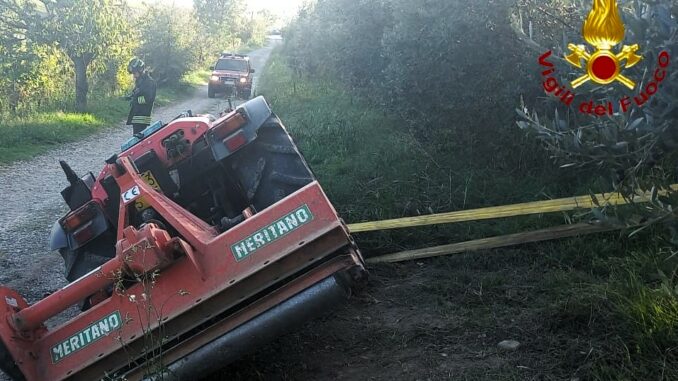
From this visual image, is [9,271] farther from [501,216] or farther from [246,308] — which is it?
[501,216]

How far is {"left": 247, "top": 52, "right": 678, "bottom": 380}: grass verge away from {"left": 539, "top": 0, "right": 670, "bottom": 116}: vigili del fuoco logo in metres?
0.78

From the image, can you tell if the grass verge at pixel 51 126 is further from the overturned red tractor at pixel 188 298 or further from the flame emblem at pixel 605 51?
the flame emblem at pixel 605 51

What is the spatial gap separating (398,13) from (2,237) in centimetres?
523

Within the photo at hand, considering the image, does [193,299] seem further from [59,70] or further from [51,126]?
[59,70]

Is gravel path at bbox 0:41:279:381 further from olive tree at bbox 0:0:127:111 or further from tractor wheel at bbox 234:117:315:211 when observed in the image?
olive tree at bbox 0:0:127:111

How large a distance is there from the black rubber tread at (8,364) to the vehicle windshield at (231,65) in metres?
22.0

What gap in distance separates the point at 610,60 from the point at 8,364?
11.4 ft

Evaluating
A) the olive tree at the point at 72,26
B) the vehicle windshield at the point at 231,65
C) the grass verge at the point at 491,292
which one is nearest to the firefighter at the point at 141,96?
the grass verge at the point at 491,292

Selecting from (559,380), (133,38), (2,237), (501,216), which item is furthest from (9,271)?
(133,38)

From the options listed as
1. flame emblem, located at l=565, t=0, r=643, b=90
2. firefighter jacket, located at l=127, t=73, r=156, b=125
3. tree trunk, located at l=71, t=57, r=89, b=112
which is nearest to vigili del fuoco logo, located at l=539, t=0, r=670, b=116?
flame emblem, located at l=565, t=0, r=643, b=90

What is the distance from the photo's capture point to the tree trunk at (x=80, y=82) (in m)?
18.3

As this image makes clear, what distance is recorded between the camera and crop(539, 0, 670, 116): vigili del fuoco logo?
264 centimetres

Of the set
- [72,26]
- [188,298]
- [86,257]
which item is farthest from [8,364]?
[72,26]

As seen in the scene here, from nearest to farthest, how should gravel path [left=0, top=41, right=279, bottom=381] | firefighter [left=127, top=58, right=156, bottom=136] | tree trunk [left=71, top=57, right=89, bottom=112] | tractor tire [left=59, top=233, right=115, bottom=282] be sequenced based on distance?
tractor tire [left=59, top=233, right=115, bottom=282]
gravel path [left=0, top=41, right=279, bottom=381]
firefighter [left=127, top=58, right=156, bottom=136]
tree trunk [left=71, top=57, right=89, bottom=112]
